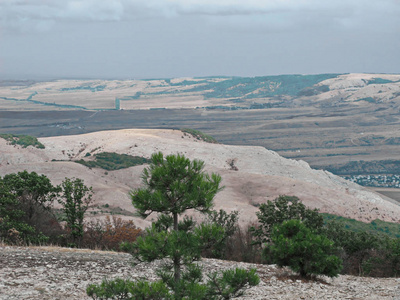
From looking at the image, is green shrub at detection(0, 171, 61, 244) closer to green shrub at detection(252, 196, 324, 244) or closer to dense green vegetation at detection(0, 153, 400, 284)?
dense green vegetation at detection(0, 153, 400, 284)

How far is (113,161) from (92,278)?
47277 millimetres

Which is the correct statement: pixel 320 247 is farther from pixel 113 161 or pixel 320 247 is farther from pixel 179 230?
pixel 113 161

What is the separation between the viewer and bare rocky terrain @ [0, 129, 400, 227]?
4319 cm

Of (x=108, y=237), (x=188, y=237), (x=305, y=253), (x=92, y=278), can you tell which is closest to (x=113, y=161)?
(x=108, y=237)

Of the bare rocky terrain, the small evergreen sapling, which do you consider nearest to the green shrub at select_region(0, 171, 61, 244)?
the bare rocky terrain

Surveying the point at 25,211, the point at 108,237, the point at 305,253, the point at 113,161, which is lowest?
the point at 113,161

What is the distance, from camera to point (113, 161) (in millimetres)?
60094

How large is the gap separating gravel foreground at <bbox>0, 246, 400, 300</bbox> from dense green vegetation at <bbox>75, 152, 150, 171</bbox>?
129 ft

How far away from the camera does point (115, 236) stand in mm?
20875

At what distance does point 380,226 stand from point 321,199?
6.29 m

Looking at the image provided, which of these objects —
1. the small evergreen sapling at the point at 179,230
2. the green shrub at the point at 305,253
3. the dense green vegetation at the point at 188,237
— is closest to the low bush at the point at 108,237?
the dense green vegetation at the point at 188,237

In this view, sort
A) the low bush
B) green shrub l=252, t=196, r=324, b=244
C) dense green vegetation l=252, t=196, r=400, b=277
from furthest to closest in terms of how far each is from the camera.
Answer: green shrub l=252, t=196, r=324, b=244 → the low bush → dense green vegetation l=252, t=196, r=400, b=277

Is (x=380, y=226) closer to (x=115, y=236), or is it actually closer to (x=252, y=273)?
(x=115, y=236)

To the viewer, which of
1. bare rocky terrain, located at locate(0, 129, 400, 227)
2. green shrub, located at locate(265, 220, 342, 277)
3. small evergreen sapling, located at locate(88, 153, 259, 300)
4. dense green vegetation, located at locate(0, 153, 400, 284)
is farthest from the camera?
bare rocky terrain, located at locate(0, 129, 400, 227)
